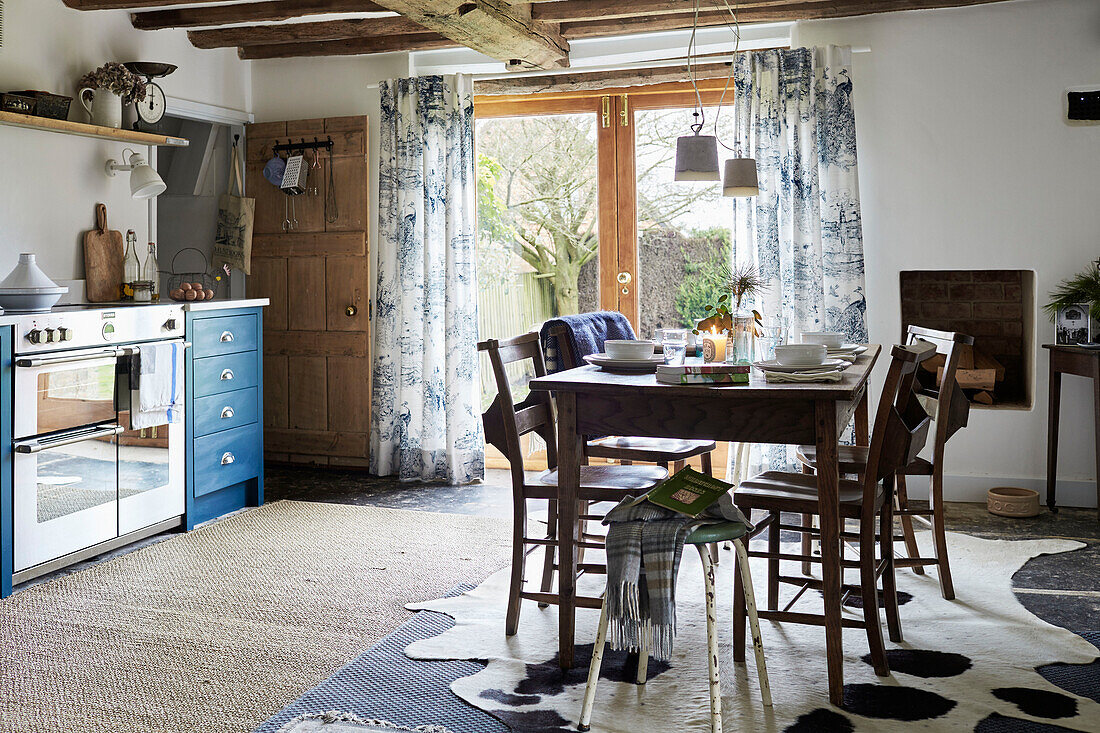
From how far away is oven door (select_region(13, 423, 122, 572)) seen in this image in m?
3.47

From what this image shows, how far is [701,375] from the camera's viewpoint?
2.64 metres

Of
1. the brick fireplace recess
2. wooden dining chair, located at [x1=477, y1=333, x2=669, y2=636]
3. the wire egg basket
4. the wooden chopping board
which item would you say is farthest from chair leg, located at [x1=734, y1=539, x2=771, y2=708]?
the wire egg basket

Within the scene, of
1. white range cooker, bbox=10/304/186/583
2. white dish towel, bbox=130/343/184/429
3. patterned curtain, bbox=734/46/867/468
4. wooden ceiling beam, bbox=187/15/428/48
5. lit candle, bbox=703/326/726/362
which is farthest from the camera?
wooden ceiling beam, bbox=187/15/428/48

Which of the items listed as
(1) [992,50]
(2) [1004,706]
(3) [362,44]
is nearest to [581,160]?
(3) [362,44]

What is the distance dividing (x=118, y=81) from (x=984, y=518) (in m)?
4.71

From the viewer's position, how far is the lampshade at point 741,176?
359cm

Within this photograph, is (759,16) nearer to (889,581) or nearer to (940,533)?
(940,533)

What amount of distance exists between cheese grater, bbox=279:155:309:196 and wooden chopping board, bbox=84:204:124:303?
110cm

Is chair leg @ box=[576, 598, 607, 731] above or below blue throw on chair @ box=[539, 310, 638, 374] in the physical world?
below

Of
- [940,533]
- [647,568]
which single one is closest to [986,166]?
[940,533]

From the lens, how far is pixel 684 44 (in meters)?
5.14

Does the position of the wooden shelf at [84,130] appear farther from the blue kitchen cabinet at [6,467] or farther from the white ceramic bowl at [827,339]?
the white ceramic bowl at [827,339]

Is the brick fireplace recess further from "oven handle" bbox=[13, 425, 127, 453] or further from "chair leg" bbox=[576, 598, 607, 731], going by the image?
"oven handle" bbox=[13, 425, 127, 453]

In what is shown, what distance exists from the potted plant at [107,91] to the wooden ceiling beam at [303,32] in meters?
0.83
